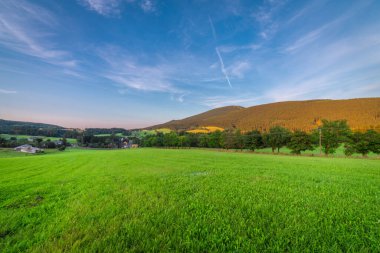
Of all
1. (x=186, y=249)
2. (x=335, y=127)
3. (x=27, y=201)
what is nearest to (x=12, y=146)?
(x=27, y=201)

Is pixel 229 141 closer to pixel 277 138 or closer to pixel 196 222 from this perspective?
pixel 277 138

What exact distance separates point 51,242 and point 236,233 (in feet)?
8.44

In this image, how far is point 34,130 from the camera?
106625 millimetres

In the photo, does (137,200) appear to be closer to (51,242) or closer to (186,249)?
(51,242)

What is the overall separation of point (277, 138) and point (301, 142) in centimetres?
645

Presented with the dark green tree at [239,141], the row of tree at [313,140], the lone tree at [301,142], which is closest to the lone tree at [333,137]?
the row of tree at [313,140]

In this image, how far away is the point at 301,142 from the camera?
45.6 meters

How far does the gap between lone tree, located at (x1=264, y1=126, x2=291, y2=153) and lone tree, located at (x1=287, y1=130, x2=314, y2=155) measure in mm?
2961

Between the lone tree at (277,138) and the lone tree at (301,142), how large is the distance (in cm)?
296

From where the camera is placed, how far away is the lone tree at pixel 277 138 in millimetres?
49562

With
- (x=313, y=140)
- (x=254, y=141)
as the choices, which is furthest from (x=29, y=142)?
(x=313, y=140)

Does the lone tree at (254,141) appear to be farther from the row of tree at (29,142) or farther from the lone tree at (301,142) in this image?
the row of tree at (29,142)

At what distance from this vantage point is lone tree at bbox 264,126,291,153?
49.6 metres

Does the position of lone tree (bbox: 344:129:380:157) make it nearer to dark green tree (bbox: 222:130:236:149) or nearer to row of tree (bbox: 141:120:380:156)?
row of tree (bbox: 141:120:380:156)
